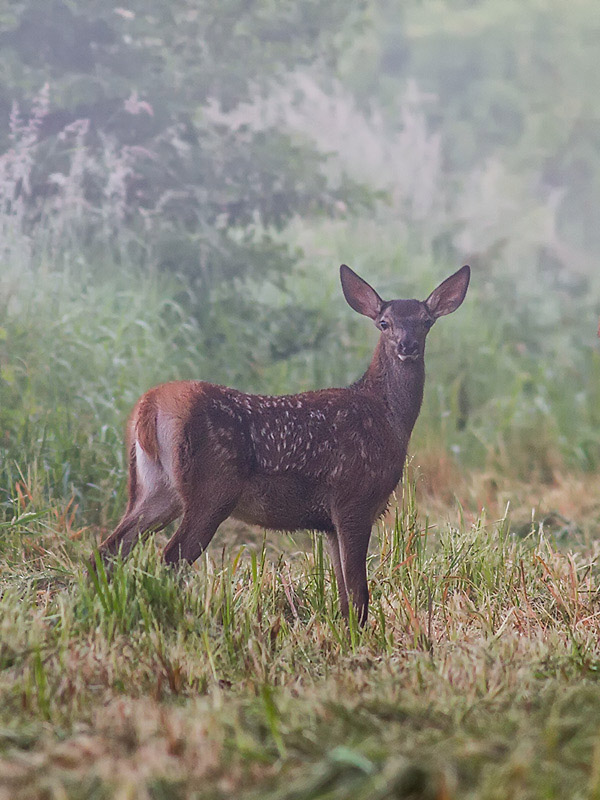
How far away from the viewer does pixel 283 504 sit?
14.6ft

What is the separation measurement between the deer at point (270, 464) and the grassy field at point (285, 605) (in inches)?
7.1

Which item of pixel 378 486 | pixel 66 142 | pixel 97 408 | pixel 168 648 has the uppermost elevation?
pixel 66 142

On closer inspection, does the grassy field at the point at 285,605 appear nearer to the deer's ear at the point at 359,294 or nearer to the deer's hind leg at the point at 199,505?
the deer's hind leg at the point at 199,505

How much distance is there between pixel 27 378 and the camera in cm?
648

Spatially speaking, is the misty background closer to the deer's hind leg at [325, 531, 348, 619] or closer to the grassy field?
the grassy field

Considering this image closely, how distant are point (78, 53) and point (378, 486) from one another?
17.6 ft

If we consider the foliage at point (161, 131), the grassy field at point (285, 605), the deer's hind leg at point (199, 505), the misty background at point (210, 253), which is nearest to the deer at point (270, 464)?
the deer's hind leg at point (199, 505)

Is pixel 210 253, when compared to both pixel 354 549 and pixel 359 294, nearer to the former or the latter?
pixel 359 294

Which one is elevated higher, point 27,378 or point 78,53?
point 78,53

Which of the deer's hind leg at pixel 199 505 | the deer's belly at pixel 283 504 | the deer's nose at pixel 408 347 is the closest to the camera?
the deer's hind leg at pixel 199 505

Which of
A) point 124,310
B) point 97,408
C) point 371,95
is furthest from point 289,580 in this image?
point 371,95

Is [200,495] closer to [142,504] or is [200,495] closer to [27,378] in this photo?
[142,504]

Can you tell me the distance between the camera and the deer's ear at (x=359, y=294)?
16.3ft

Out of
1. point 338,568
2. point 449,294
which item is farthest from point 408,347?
point 338,568
